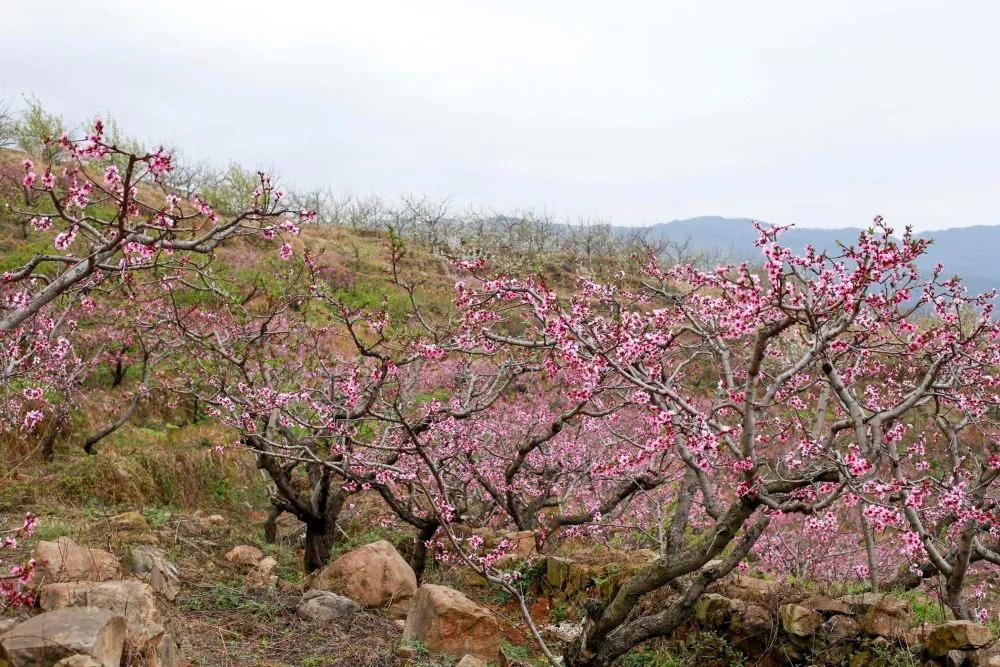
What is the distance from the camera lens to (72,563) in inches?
253

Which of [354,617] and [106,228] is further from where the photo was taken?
[354,617]

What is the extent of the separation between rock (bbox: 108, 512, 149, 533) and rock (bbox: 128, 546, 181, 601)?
1.26 m

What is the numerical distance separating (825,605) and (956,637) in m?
1.14

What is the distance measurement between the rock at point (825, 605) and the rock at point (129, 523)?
788 cm

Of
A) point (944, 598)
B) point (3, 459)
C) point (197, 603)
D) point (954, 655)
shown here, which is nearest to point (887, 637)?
point (954, 655)

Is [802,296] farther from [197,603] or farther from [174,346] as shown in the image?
[174,346]

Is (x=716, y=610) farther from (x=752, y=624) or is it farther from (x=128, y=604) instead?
(x=128, y=604)

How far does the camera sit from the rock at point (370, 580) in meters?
7.86

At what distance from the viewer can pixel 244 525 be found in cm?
1139

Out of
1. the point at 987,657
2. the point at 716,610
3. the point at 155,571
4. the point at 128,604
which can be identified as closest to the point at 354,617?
the point at 155,571

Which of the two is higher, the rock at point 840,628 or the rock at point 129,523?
the rock at point 840,628

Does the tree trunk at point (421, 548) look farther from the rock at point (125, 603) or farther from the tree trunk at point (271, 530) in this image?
the rock at point (125, 603)

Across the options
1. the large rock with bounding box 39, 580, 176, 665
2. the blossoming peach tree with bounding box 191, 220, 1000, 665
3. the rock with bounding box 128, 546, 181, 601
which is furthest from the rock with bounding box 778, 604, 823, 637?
the rock with bounding box 128, 546, 181, 601

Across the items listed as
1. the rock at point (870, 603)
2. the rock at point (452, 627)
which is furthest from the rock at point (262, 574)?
the rock at point (870, 603)
